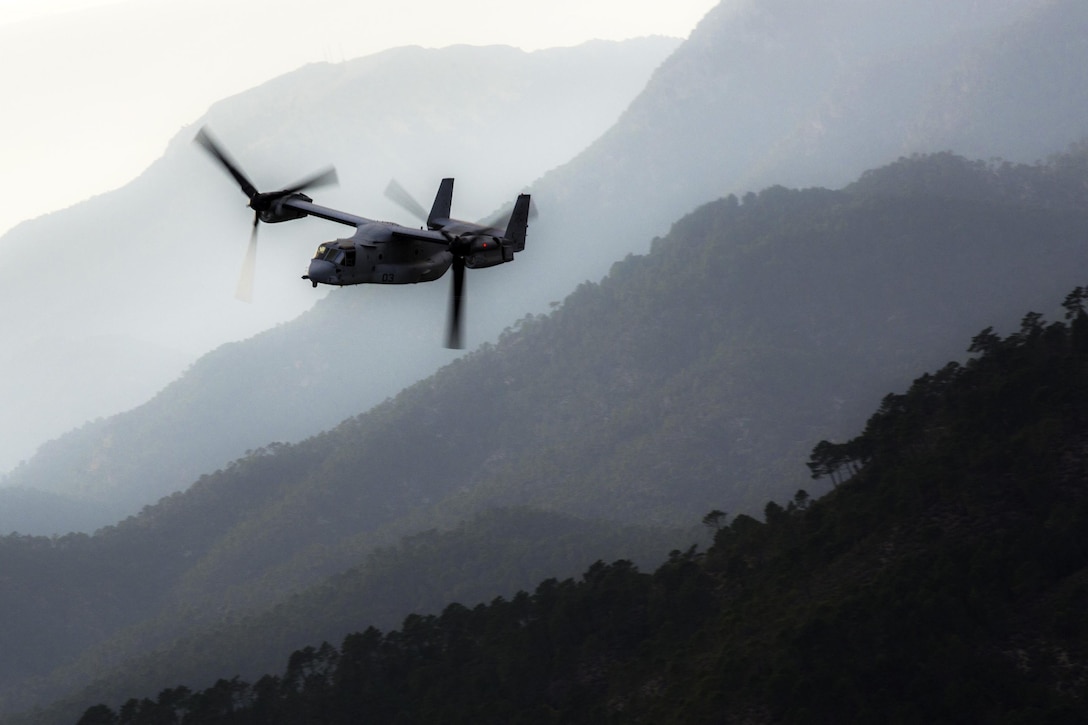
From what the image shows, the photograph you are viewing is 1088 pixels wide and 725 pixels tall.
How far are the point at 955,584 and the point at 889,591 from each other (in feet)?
20.0

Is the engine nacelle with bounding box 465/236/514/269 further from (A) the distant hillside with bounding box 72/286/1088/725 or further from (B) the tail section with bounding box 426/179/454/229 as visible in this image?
(A) the distant hillside with bounding box 72/286/1088/725

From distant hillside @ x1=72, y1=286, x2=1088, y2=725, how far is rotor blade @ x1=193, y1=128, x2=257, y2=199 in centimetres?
6792

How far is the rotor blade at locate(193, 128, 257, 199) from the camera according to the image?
51228mm

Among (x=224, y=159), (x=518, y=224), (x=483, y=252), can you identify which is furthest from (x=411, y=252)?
(x=224, y=159)

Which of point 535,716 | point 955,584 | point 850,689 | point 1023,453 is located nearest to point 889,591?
point 955,584

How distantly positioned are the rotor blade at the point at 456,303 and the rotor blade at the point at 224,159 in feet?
37.2

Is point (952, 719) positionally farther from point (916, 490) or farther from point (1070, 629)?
point (916, 490)

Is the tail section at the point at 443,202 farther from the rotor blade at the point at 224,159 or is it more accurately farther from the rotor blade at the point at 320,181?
the rotor blade at the point at 224,159

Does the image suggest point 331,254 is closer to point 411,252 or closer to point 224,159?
point 411,252

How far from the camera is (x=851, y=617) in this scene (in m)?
105

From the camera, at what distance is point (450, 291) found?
49188 millimetres

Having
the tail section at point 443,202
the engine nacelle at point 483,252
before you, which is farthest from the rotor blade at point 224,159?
the engine nacelle at point 483,252

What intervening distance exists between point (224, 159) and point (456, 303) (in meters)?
14.3

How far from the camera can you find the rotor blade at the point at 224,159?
5123 centimetres
